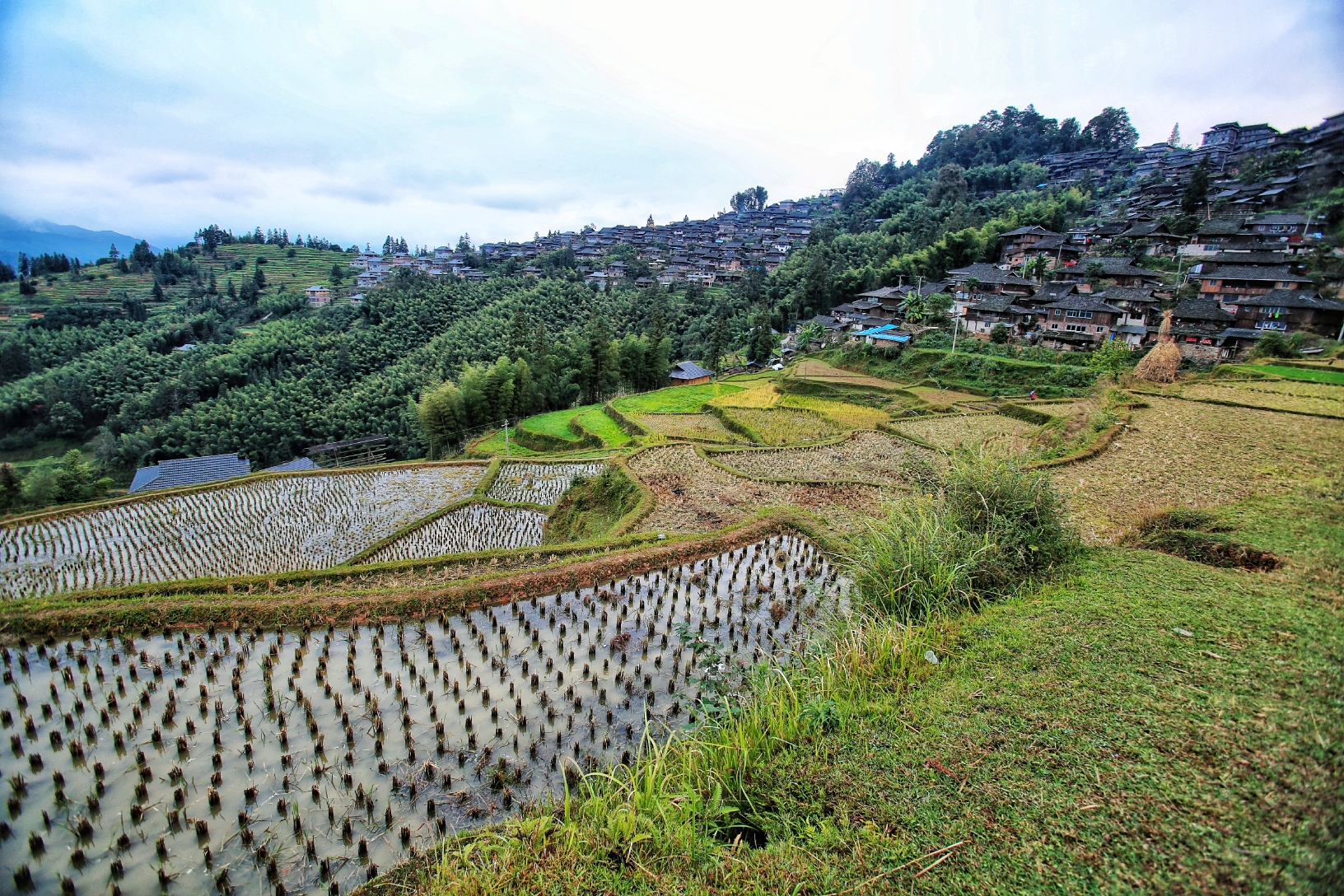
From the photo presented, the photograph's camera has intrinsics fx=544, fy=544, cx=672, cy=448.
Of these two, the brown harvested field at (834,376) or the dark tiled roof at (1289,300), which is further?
the brown harvested field at (834,376)

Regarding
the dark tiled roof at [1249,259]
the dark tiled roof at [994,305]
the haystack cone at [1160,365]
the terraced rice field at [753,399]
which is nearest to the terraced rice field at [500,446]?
the terraced rice field at [753,399]

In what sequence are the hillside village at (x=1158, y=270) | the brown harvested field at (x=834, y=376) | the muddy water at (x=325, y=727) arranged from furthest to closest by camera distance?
the brown harvested field at (x=834, y=376), the hillside village at (x=1158, y=270), the muddy water at (x=325, y=727)

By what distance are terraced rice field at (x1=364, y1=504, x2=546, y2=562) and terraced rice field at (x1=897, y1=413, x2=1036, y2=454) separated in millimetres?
12335

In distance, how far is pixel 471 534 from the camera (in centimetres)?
1335

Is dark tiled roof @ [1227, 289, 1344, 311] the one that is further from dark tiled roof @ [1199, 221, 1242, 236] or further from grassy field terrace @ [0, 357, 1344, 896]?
dark tiled roof @ [1199, 221, 1242, 236]

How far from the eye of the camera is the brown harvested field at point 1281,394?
12398 mm

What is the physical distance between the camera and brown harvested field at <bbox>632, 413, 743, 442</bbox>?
2272cm

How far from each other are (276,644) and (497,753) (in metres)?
3.89

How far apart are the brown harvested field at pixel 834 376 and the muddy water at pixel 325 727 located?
24941mm

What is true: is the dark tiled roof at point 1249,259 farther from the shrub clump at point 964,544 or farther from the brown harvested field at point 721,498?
the shrub clump at point 964,544

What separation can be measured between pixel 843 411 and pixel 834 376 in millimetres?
7550

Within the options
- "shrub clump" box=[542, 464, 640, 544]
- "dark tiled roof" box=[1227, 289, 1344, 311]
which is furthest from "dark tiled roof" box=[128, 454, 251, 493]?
"dark tiled roof" box=[1227, 289, 1344, 311]

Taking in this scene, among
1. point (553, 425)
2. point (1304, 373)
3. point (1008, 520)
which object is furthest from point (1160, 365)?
point (553, 425)

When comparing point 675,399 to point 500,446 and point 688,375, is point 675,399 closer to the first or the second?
point 688,375
